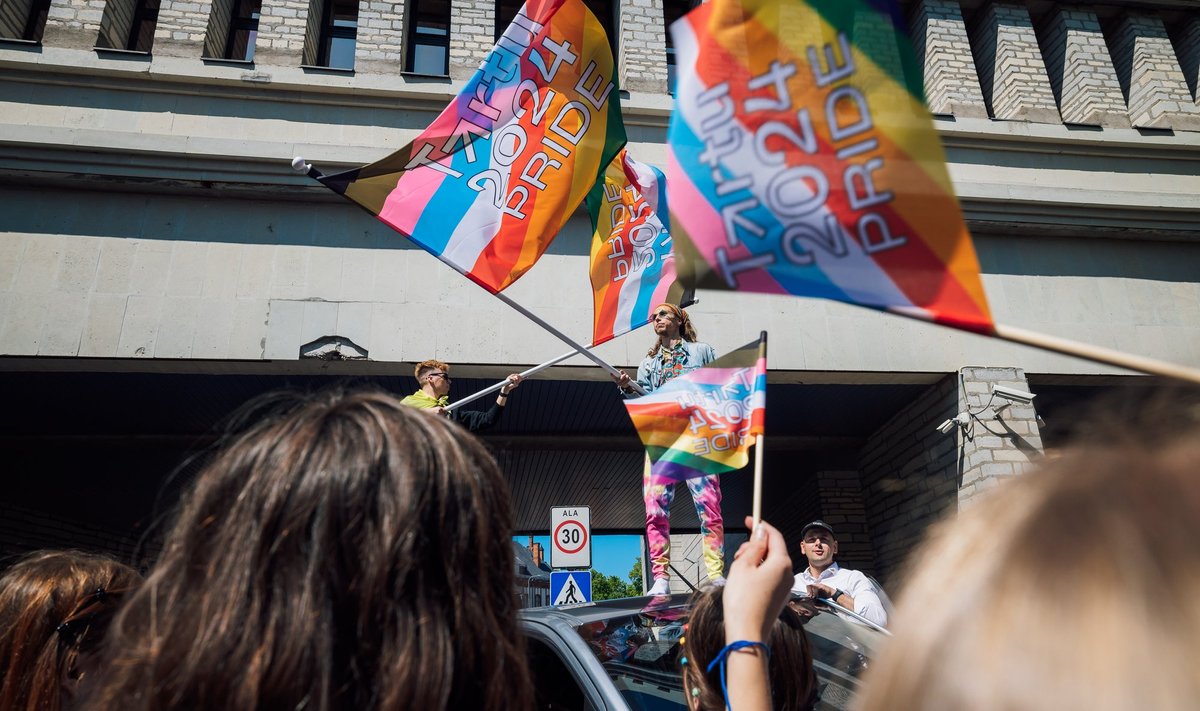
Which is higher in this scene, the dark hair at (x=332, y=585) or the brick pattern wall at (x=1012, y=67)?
the brick pattern wall at (x=1012, y=67)

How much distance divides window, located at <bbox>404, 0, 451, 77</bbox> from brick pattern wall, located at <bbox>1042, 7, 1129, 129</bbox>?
8.20m

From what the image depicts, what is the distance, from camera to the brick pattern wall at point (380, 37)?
867 cm

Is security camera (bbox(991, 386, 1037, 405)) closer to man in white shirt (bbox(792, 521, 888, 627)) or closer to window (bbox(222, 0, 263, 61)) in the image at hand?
man in white shirt (bbox(792, 521, 888, 627))

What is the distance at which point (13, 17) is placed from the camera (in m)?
8.65

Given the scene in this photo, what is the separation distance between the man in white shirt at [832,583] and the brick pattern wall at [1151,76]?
8022 mm

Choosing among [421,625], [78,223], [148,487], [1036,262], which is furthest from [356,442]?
[148,487]

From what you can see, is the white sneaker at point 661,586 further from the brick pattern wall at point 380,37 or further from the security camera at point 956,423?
the brick pattern wall at point 380,37

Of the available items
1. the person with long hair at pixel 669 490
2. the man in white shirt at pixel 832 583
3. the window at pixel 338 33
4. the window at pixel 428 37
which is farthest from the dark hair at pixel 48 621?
the window at pixel 338 33

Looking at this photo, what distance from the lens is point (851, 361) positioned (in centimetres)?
834

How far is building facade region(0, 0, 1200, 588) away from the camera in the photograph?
762 centimetres

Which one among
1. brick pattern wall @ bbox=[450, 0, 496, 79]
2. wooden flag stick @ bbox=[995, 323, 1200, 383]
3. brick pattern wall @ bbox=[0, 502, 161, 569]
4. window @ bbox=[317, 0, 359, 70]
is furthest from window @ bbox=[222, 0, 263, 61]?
wooden flag stick @ bbox=[995, 323, 1200, 383]

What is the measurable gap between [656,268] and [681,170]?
3053 mm

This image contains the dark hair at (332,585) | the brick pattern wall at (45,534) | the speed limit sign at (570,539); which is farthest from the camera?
the brick pattern wall at (45,534)

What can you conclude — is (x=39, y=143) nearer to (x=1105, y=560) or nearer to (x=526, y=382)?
(x=526, y=382)
